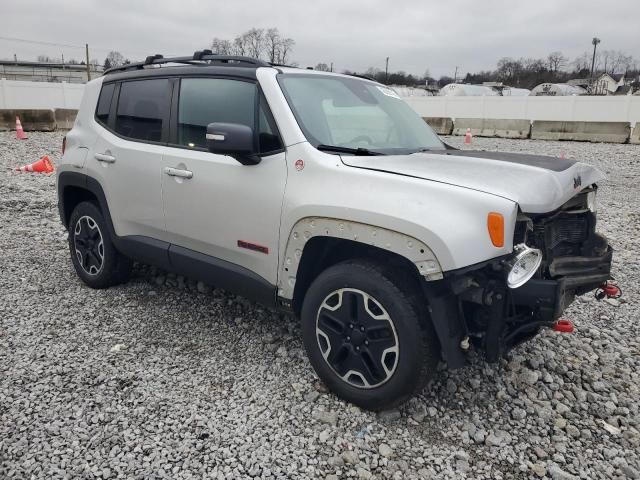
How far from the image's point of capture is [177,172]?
3576 millimetres

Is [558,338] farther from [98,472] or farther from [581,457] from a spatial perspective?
[98,472]

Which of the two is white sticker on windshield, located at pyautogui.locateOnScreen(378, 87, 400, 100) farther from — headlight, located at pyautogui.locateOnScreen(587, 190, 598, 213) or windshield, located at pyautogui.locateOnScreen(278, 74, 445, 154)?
headlight, located at pyautogui.locateOnScreen(587, 190, 598, 213)

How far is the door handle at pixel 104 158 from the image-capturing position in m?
4.11

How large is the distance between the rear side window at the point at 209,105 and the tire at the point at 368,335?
1.19m

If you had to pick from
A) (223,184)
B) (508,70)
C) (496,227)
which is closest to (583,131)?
(223,184)

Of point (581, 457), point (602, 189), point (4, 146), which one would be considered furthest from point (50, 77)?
point (581, 457)

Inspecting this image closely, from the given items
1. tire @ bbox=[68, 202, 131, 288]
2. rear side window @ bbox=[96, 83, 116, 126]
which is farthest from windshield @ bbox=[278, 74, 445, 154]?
tire @ bbox=[68, 202, 131, 288]

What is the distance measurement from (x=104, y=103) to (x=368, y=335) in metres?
3.15

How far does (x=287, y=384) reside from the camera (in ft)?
10.5

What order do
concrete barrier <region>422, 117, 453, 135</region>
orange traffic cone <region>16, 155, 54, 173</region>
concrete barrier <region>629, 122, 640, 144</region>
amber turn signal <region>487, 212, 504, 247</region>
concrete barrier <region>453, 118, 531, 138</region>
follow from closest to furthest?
amber turn signal <region>487, 212, 504, 247</region> → orange traffic cone <region>16, 155, 54, 173</region> → concrete barrier <region>629, 122, 640, 144</region> → concrete barrier <region>453, 118, 531, 138</region> → concrete barrier <region>422, 117, 453, 135</region>

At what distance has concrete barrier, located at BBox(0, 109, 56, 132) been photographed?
1849cm

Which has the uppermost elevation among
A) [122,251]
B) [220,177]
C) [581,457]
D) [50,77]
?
[50,77]

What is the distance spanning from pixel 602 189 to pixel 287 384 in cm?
890

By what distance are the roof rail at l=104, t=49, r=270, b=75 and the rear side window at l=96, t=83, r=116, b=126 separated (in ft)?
0.61
